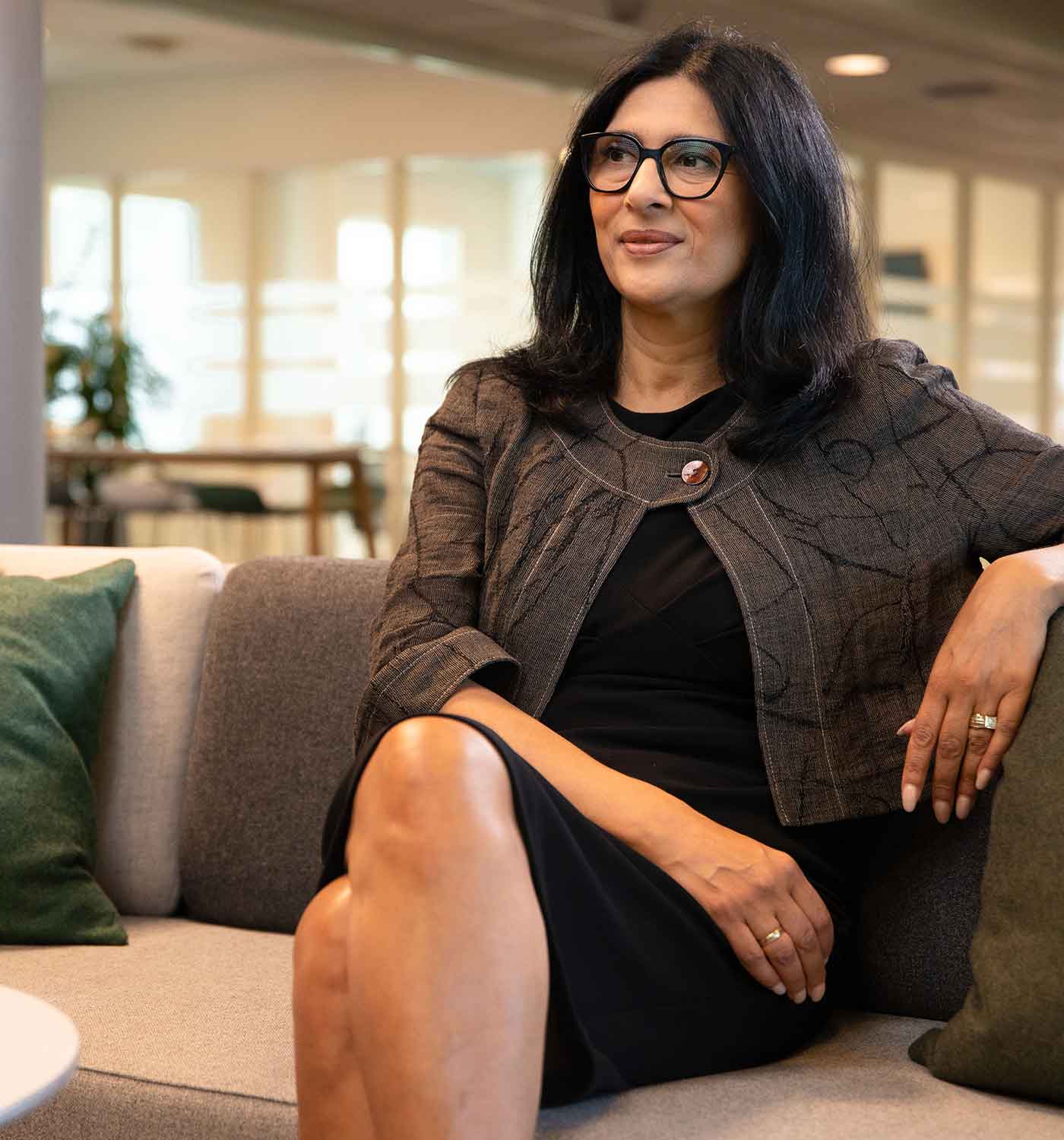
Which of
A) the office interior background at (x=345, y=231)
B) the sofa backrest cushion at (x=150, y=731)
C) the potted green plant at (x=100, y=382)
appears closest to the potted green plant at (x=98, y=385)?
the potted green plant at (x=100, y=382)

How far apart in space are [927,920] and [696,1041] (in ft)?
1.22

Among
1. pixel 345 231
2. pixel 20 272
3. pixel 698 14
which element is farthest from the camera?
pixel 345 231

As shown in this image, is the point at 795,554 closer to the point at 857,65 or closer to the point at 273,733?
the point at 273,733

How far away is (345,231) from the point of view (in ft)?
34.7

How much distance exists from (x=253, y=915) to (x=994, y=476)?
1070mm

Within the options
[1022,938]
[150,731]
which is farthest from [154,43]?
[1022,938]

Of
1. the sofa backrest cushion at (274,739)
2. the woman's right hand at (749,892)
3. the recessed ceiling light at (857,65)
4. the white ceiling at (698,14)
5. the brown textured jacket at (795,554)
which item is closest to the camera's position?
the woman's right hand at (749,892)

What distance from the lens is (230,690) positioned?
2092mm

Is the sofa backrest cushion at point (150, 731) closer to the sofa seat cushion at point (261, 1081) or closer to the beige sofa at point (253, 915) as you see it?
the beige sofa at point (253, 915)

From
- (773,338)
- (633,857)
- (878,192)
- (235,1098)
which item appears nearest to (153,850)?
(235,1098)

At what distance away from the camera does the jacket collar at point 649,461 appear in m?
1.71

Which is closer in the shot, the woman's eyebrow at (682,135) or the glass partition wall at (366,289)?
the woman's eyebrow at (682,135)

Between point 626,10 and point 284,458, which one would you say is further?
point 284,458

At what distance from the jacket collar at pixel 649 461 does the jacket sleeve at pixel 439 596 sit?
0.39ft
